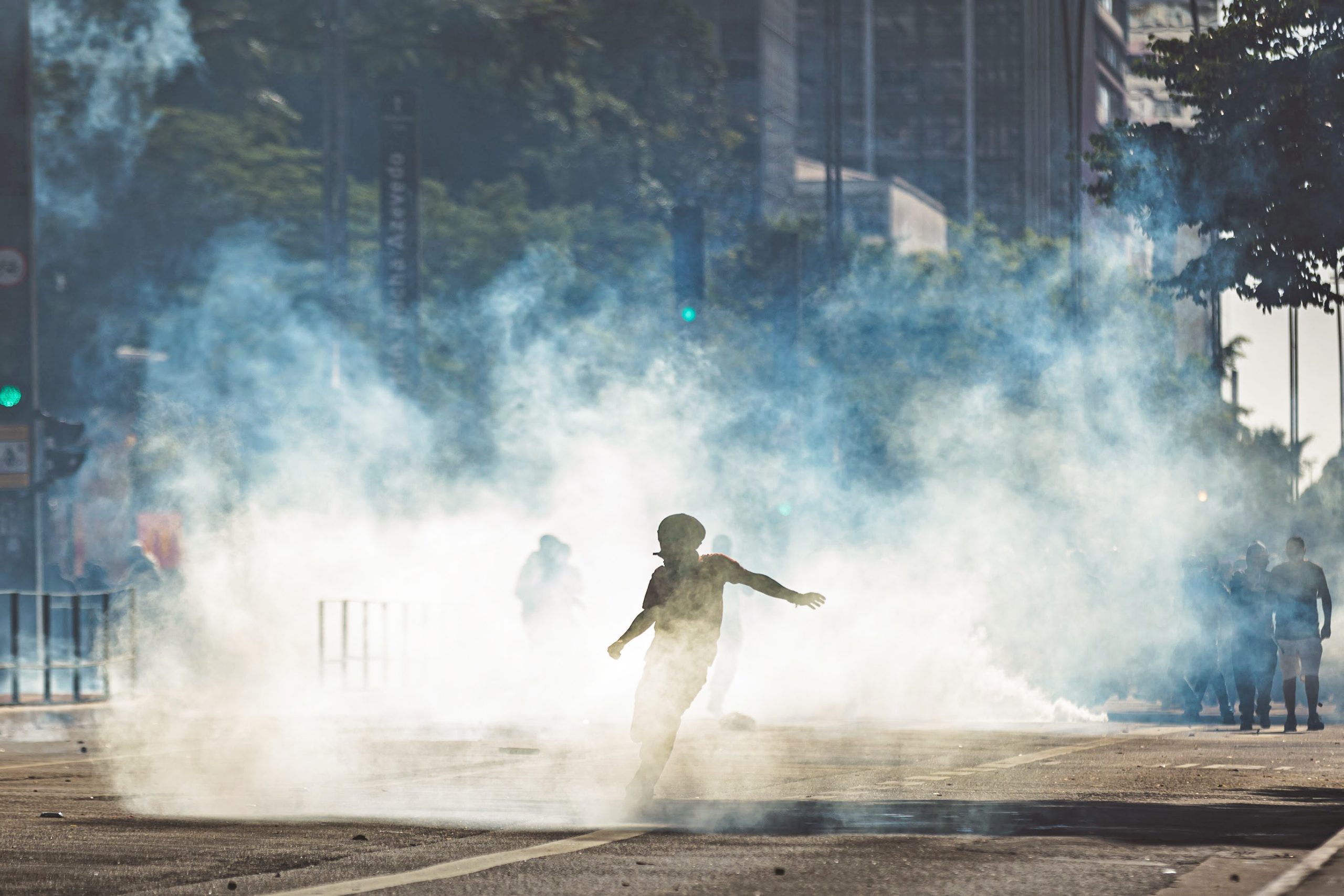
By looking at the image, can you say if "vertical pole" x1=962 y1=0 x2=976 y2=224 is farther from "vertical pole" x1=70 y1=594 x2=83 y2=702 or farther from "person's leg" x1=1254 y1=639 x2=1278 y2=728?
"vertical pole" x1=70 y1=594 x2=83 y2=702

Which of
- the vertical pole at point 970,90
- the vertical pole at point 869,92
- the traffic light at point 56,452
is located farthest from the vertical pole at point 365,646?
the vertical pole at point 970,90

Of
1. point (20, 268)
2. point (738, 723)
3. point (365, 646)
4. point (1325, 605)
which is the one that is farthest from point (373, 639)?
point (1325, 605)

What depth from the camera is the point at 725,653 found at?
1936 cm

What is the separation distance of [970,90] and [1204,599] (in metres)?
96.7

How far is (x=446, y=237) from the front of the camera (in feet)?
133

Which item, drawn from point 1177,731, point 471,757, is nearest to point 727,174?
point 1177,731

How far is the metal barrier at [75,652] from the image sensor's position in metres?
19.3

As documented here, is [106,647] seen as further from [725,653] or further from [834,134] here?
[834,134]

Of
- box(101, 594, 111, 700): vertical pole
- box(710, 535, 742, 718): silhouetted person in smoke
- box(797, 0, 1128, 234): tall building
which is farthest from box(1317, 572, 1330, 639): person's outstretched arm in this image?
box(797, 0, 1128, 234): tall building

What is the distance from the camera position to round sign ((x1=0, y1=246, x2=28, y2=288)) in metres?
19.9

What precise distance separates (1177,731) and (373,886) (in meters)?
11.5

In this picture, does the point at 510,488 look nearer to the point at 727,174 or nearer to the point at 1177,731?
the point at 1177,731

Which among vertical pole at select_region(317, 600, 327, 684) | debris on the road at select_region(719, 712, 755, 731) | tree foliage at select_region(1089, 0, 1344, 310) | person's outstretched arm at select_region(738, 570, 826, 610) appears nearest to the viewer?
person's outstretched arm at select_region(738, 570, 826, 610)

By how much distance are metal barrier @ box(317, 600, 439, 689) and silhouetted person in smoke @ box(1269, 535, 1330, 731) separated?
9.13 metres
